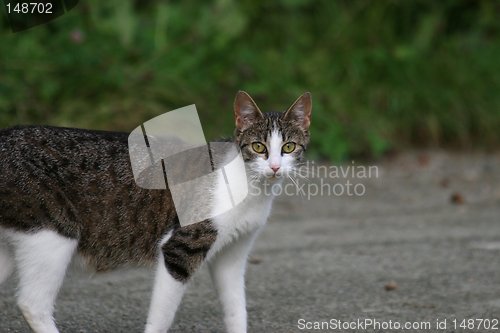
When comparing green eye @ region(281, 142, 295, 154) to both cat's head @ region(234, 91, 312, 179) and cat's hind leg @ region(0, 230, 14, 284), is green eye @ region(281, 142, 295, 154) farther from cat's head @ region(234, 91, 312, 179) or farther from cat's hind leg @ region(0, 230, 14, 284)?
cat's hind leg @ region(0, 230, 14, 284)

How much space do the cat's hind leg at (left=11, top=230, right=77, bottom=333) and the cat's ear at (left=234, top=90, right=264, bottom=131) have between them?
1062 millimetres

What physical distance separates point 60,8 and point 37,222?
3664 millimetres

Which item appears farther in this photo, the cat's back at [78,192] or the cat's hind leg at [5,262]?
the cat's hind leg at [5,262]

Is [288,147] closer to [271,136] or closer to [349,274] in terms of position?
[271,136]

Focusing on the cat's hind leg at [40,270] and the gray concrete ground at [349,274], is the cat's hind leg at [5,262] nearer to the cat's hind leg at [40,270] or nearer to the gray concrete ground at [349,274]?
the cat's hind leg at [40,270]

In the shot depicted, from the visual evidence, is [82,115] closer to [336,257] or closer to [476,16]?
[336,257]

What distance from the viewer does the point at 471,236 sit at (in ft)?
22.9

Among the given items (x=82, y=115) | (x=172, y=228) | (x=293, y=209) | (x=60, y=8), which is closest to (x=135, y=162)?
(x=172, y=228)

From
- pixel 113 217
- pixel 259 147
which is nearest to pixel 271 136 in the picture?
pixel 259 147

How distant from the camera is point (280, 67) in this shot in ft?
33.2

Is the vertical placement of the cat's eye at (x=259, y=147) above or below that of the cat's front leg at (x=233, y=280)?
above

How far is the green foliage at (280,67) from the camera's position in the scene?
28.8 ft

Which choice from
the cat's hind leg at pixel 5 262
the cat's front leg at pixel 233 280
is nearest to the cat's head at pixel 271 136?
the cat's front leg at pixel 233 280

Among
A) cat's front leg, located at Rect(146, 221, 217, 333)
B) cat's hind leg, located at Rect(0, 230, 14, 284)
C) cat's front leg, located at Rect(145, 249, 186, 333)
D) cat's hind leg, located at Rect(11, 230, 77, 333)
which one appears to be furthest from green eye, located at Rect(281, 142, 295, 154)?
cat's hind leg, located at Rect(0, 230, 14, 284)
